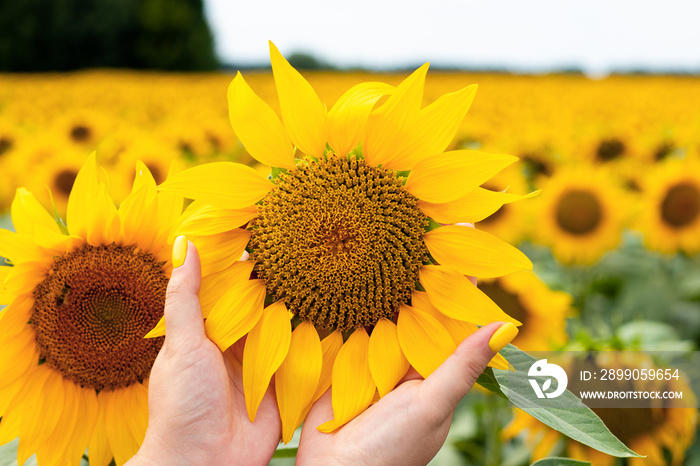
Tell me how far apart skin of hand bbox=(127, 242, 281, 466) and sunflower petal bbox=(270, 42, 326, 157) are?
13.5 inches

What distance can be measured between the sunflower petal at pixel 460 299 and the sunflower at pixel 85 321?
2.08 feet

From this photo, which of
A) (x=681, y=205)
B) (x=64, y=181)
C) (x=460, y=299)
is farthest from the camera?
(x=681, y=205)

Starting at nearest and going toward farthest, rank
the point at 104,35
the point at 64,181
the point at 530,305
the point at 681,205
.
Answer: the point at 530,305 → the point at 64,181 → the point at 681,205 → the point at 104,35

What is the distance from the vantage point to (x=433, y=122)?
1.28 metres

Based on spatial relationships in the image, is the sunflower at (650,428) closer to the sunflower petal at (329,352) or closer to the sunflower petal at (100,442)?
the sunflower petal at (329,352)

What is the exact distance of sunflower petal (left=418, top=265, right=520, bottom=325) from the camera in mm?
1286

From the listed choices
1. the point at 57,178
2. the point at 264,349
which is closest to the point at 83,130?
the point at 57,178

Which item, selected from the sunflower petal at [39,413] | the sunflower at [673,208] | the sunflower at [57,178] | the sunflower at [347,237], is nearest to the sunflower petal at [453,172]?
the sunflower at [347,237]

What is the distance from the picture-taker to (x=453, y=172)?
4.21ft

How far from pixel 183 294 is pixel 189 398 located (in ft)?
0.80

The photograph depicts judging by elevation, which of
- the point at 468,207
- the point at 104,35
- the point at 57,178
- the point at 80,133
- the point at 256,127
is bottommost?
the point at 104,35

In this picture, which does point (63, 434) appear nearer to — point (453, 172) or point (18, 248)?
point (18, 248)

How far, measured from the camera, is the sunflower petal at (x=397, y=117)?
126cm

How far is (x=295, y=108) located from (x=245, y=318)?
48cm
